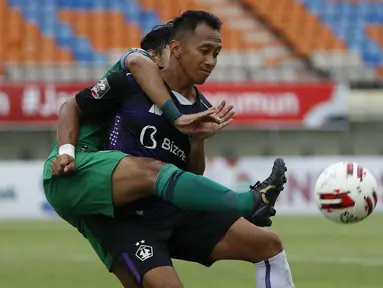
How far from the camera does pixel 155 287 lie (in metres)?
5.03

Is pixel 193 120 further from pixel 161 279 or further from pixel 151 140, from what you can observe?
pixel 161 279

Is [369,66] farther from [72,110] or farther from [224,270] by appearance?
[72,110]

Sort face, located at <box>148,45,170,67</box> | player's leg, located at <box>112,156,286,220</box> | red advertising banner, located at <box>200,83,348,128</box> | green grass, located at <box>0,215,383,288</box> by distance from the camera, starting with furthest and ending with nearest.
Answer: red advertising banner, located at <box>200,83,348,128</box>
green grass, located at <box>0,215,383,288</box>
face, located at <box>148,45,170,67</box>
player's leg, located at <box>112,156,286,220</box>

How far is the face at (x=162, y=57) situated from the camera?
5787 millimetres

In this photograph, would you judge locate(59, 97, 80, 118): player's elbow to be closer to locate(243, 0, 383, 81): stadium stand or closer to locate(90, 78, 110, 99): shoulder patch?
locate(90, 78, 110, 99): shoulder patch

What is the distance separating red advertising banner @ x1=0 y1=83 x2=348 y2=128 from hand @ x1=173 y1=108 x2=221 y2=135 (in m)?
12.6

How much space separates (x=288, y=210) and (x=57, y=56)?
6404mm

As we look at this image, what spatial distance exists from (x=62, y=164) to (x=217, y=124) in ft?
2.90

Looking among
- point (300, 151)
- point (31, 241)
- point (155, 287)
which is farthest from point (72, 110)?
point (300, 151)

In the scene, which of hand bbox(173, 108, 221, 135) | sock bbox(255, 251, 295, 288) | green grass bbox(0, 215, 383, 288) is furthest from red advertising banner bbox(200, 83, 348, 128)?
hand bbox(173, 108, 221, 135)

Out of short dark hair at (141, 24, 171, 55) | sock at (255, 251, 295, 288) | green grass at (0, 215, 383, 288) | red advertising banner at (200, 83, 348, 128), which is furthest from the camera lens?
red advertising banner at (200, 83, 348, 128)

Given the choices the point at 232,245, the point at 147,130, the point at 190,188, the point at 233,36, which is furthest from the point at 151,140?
the point at 233,36

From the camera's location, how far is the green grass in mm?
8320

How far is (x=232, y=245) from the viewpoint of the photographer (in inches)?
211
